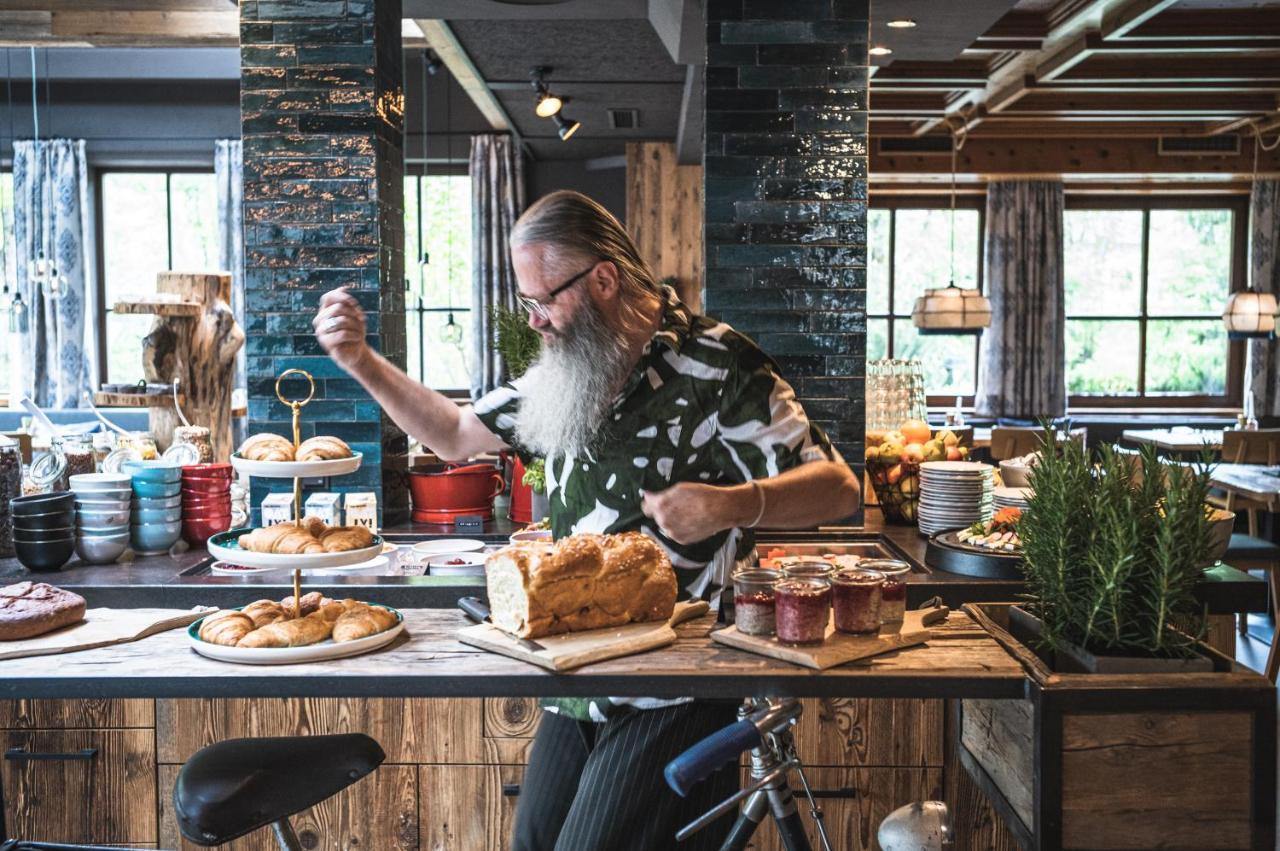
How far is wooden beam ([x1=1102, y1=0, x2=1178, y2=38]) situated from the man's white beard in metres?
4.50

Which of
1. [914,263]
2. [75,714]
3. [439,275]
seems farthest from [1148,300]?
[75,714]

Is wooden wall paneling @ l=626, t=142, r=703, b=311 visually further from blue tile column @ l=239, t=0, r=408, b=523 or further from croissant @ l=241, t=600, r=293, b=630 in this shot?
croissant @ l=241, t=600, r=293, b=630

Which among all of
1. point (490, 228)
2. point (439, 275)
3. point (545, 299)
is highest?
point (490, 228)

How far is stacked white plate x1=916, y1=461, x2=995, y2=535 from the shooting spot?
3.21 m

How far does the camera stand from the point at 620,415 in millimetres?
2020

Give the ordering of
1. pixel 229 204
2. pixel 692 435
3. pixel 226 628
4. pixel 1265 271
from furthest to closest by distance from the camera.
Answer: pixel 1265 271 → pixel 229 204 → pixel 692 435 → pixel 226 628

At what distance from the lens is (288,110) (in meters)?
3.39

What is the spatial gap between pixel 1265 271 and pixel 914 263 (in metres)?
3.29

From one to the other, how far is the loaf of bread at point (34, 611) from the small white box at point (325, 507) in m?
1.20

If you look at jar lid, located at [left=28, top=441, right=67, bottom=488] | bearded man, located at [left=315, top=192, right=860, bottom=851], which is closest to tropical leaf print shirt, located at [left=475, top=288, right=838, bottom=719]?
bearded man, located at [left=315, top=192, right=860, bottom=851]

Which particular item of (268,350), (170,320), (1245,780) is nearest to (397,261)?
(268,350)

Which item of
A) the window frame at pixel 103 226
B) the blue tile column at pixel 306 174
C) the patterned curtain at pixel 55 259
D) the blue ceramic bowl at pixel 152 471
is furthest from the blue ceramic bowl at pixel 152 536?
the window frame at pixel 103 226

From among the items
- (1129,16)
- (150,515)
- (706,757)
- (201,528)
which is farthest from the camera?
(1129,16)

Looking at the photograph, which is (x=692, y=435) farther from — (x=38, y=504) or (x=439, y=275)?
(x=439, y=275)
